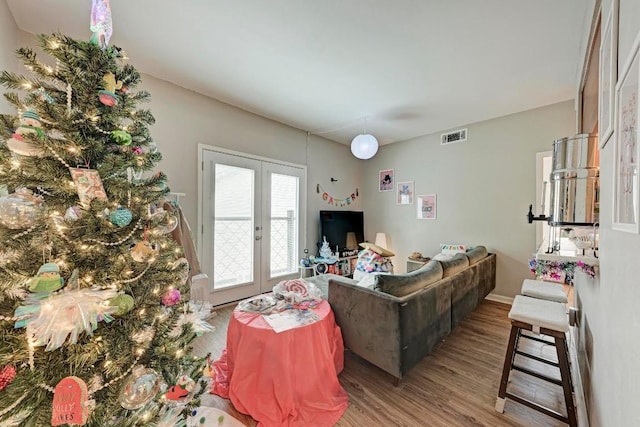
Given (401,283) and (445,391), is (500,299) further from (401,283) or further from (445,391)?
(401,283)

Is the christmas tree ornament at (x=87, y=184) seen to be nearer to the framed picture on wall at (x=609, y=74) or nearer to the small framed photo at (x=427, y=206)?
the framed picture on wall at (x=609, y=74)

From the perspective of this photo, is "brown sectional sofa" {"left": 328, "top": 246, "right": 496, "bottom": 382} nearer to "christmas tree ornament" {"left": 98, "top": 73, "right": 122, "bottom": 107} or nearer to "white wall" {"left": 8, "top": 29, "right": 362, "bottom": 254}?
"christmas tree ornament" {"left": 98, "top": 73, "right": 122, "bottom": 107}

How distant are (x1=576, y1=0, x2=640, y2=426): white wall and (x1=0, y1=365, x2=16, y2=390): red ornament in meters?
1.66

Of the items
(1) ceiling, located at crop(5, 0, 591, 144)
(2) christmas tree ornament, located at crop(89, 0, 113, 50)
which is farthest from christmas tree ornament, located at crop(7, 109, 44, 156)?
(1) ceiling, located at crop(5, 0, 591, 144)

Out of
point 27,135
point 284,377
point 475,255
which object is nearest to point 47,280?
point 27,135

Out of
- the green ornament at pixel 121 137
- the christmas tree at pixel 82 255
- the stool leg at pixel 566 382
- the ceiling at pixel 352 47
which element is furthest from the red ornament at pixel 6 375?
the stool leg at pixel 566 382

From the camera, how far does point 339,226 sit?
15.0 feet

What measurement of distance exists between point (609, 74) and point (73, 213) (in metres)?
2.07

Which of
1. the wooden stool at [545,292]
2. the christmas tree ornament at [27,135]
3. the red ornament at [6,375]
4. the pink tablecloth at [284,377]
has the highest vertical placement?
the christmas tree ornament at [27,135]

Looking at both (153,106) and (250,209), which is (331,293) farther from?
(153,106)

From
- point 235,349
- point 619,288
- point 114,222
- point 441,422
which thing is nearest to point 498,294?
point 441,422

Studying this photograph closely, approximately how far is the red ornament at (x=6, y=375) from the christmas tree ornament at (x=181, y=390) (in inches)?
18.4

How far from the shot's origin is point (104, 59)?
857 mm

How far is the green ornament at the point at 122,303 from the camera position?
0.78 metres
